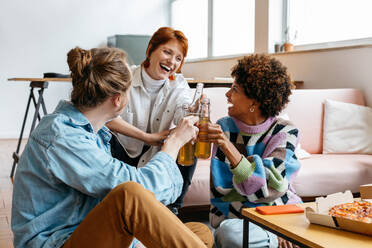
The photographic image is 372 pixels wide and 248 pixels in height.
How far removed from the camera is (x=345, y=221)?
1.15 metres

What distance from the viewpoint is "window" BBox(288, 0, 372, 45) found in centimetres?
380

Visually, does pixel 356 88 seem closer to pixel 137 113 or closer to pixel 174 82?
pixel 174 82

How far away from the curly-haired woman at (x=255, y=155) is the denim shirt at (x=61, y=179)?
0.47 meters

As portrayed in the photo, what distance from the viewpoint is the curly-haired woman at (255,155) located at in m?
1.56

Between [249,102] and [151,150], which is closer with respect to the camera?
[249,102]

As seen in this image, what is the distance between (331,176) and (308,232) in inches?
59.3

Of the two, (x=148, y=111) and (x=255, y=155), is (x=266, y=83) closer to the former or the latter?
(x=255, y=155)

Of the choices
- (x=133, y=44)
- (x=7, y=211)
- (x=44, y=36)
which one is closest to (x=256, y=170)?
(x=7, y=211)

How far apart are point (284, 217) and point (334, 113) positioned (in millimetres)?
2024

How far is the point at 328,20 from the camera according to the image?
4215 mm

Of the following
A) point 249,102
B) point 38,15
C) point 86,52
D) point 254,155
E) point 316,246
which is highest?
point 38,15

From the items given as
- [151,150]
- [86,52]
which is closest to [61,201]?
[86,52]

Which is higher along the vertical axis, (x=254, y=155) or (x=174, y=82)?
(x=174, y=82)

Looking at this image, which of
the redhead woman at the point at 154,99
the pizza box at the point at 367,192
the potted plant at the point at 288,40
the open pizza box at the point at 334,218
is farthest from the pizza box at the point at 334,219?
the potted plant at the point at 288,40
